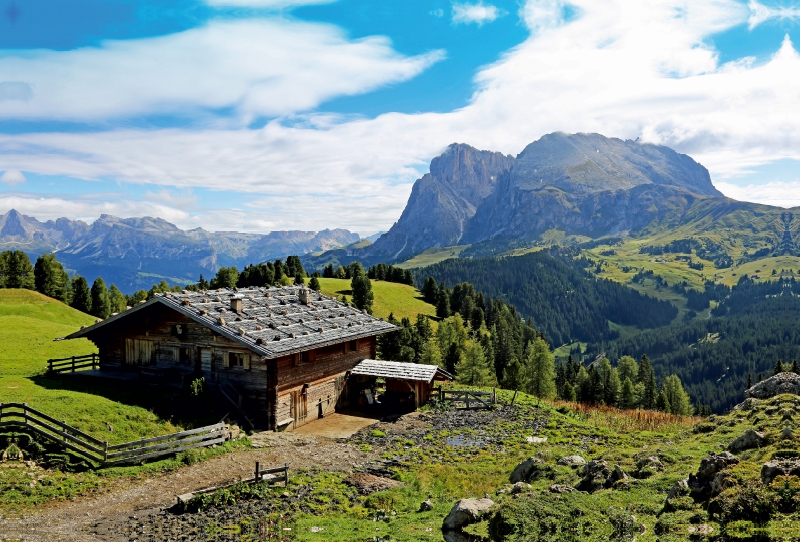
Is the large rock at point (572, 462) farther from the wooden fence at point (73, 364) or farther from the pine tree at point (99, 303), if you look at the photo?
the pine tree at point (99, 303)

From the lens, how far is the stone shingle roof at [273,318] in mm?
35969

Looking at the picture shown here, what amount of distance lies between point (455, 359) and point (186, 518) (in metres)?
67.2

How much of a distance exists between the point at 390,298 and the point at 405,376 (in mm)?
98124

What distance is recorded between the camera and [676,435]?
33938 mm

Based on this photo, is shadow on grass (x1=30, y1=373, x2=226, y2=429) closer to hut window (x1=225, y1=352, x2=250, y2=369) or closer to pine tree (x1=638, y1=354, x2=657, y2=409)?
hut window (x1=225, y1=352, x2=250, y2=369)

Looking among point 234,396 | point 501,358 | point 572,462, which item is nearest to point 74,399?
point 234,396

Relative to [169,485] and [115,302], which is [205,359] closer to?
[169,485]

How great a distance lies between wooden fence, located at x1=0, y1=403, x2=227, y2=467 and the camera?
24.7 metres

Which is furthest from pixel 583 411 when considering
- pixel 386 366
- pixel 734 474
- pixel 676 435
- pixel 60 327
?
pixel 60 327

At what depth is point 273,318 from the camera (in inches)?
1604

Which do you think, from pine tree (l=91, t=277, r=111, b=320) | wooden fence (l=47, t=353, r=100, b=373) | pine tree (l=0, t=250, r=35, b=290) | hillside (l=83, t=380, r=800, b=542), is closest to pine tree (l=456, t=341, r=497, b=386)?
hillside (l=83, t=380, r=800, b=542)

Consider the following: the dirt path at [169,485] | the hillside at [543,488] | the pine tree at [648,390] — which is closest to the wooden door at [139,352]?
the dirt path at [169,485]

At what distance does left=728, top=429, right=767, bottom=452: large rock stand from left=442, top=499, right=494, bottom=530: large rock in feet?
38.1

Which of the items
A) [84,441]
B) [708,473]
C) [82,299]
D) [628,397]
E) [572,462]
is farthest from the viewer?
[82,299]
